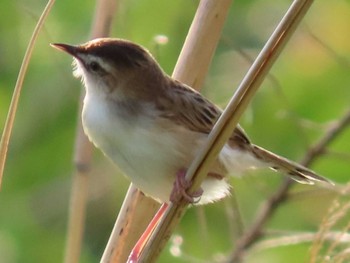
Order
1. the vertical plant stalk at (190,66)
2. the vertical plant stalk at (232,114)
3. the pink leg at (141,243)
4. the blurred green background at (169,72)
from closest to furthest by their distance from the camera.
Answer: the vertical plant stalk at (232,114) < the vertical plant stalk at (190,66) < the pink leg at (141,243) < the blurred green background at (169,72)

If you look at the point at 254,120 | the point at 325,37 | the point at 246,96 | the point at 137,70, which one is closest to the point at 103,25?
the point at 137,70

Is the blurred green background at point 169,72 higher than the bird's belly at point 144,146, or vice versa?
the bird's belly at point 144,146

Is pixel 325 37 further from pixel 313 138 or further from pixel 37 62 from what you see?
pixel 37 62

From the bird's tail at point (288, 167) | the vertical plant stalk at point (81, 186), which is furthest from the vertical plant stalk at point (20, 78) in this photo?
the bird's tail at point (288, 167)

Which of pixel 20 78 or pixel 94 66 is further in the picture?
pixel 94 66

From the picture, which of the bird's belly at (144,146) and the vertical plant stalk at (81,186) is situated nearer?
the bird's belly at (144,146)

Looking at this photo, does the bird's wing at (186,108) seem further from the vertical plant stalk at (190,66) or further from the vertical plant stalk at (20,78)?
the vertical plant stalk at (20,78)

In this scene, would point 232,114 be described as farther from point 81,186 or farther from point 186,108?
point 81,186

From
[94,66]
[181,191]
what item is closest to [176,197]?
[181,191]
